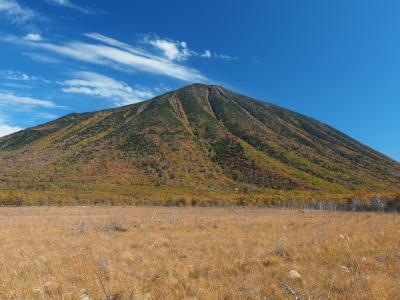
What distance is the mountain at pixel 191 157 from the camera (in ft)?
370

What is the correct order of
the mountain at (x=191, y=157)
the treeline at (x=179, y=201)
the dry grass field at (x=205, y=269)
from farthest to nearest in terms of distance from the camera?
the mountain at (x=191, y=157), the treeline at (x=179, y=201), the dry grass field at (x=205, y=269)

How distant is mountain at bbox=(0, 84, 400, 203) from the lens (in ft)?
370

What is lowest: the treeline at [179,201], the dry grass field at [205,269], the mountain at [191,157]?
the treeline at [179,201]

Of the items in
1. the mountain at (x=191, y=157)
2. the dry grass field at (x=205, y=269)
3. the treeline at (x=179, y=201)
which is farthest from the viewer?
the mountain at (x=191, y=157)

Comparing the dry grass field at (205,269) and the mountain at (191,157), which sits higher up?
the mountain at (191,157)

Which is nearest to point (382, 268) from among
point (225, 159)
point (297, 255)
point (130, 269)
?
point (297, 255)

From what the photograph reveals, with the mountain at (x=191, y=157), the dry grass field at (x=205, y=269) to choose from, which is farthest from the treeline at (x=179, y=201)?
the dry grass field at (x=205, y=269)

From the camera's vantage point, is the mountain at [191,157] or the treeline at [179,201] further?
the mountain at [191,157]

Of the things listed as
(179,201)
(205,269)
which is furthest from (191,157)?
(205,269)

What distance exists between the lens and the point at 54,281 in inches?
347

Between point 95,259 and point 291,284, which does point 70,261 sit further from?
point 291,284

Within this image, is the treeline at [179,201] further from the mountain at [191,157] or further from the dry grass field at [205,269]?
the dry grass field at [205,269]

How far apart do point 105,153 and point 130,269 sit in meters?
131

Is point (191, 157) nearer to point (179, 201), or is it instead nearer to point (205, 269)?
point (179, 201)
